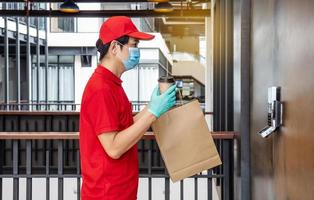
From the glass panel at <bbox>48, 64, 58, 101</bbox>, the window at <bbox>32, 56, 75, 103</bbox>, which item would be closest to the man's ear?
the window at <bbox>32, 56, 75, 103</bbox>

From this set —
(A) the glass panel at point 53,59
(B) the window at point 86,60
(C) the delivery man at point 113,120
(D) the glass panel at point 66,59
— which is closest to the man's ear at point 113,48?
(C) the delivery man at point 113,120

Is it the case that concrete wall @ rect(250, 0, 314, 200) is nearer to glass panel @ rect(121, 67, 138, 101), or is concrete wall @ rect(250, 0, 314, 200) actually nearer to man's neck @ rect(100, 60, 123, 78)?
man's neck @ rect(100, 60, 123, 78)

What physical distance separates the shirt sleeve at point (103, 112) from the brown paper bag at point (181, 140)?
0.29 m

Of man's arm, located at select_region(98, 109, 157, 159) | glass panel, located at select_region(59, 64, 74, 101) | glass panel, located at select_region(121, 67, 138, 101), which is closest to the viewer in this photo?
man's arm, located at select_region(98, 109, 157, 159)

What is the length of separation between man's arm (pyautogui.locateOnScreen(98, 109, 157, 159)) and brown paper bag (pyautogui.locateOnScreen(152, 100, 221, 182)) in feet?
0.89

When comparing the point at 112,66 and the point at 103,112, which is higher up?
the point at 112,66

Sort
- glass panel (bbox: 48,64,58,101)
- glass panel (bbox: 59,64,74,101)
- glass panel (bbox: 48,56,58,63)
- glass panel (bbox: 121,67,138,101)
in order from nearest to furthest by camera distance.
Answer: glass panel (bbox: 48,56,58,63) → glass panel (bbox: 59,64,74,101) → glass panel (bbox: 48,64,58,101) → glass panel (bbox: 121,67,138,101)

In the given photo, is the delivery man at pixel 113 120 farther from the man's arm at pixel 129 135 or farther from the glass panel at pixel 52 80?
the glass panel at pixel 52 80

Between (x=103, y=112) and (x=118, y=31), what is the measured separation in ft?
1.12

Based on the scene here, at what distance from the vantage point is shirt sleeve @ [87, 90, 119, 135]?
185 cm

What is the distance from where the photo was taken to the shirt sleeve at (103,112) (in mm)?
1851

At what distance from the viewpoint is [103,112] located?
1858 mm

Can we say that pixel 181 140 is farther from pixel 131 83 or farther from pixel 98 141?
pixel 131 83

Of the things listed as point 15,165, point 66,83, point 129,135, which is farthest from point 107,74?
point 66,83
